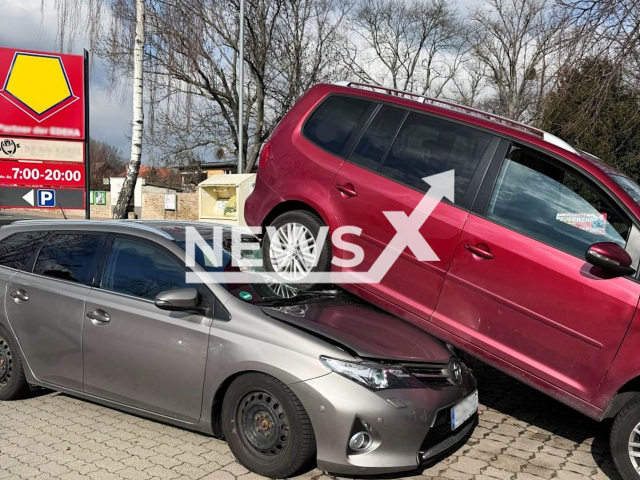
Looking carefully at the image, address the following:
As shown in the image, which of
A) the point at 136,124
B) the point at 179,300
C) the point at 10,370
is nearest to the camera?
the point at 179,300

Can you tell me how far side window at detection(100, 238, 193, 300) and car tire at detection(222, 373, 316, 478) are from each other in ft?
2.68

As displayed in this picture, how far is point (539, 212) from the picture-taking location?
374cm

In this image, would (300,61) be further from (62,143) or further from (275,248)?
(275,248)

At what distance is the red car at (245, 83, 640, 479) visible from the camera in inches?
133

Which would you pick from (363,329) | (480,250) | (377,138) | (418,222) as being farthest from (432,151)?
(363,329)

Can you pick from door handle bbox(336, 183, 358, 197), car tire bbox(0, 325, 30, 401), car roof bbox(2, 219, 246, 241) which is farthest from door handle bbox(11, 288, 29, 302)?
door handle bbox(336, 183, 358, 197)

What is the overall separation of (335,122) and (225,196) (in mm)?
10033

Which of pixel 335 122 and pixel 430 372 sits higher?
pixel 335 122

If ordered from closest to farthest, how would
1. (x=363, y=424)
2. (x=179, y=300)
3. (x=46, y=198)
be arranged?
1. (x=363, y=424)
2. (x=179, y=300)
3. (x=46, y=198)

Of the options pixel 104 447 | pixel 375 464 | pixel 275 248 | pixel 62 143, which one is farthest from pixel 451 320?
pixel 62 143

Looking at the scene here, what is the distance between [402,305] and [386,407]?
3.61 ft

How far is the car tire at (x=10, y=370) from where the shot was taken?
14.3 ft

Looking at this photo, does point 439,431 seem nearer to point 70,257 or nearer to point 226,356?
point 226,356

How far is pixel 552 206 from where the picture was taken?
3.73 metres
